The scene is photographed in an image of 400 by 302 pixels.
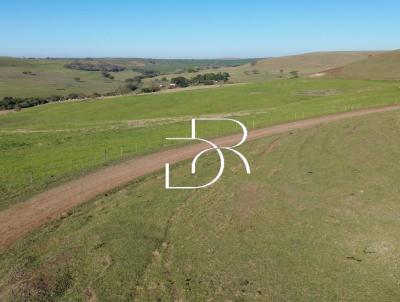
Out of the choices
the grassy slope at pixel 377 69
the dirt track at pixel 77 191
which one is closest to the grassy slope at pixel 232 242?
the dirt track at pixel 77 191

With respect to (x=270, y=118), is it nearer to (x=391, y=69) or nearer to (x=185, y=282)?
(x=185, y=282)

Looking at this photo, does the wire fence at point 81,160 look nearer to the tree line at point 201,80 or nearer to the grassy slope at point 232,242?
the grassy slope at point 232,242

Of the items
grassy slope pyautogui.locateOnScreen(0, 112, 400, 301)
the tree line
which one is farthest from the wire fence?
the tree line

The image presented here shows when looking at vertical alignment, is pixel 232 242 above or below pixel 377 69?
above

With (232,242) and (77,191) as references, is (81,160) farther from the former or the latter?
(232,242)

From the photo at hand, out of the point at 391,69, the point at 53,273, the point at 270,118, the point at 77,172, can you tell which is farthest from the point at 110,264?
the point at 391,69

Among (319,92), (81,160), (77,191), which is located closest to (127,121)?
(81,160)
